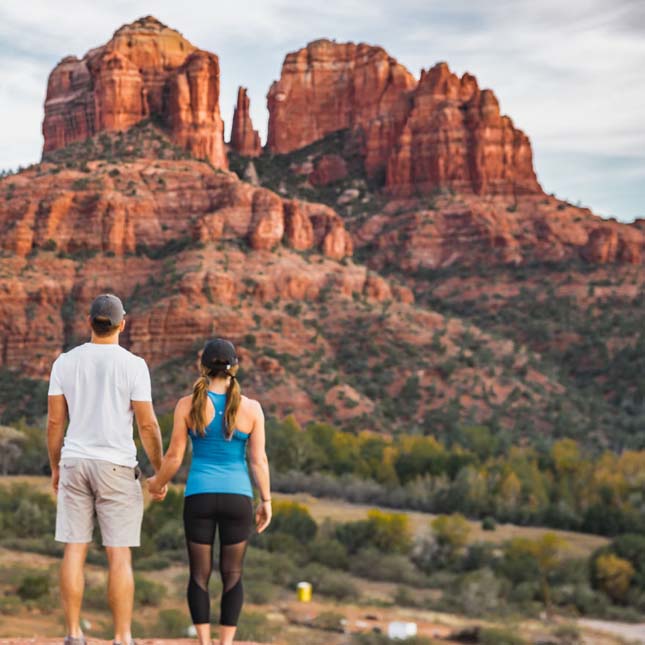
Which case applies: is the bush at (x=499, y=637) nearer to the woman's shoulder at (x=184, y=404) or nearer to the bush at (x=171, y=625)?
the bush at (x=171, y=625)

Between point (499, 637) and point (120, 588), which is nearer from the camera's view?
point (120, 588)

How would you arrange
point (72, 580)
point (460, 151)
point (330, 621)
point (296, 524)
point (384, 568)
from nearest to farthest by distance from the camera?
point (72, 580) → point (330, 621) → point (384, 568) → point (296, 524) → point (460, 151)

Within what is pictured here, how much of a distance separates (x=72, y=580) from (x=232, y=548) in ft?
4.30

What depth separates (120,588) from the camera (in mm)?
8461

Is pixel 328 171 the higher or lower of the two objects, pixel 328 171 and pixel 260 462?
the higher

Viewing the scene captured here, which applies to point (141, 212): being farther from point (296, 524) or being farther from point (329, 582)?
point (329, 582)

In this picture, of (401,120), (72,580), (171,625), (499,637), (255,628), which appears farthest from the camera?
(401,120)

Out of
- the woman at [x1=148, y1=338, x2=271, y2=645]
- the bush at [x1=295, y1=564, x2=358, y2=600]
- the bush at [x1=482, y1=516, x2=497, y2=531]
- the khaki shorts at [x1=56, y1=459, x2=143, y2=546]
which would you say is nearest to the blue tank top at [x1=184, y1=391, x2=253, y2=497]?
the woman at [x1=148, y1=338, x2=271, y2=645]

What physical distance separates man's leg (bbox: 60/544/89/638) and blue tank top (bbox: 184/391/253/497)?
1.02m

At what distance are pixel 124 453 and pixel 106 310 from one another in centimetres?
117

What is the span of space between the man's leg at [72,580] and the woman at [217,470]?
2.59ft

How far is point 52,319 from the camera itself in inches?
2736

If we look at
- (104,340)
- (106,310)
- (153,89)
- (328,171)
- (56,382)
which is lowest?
(56,382)

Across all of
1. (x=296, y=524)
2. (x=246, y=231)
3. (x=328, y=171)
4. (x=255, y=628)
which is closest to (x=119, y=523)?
(x=255, y=628)
